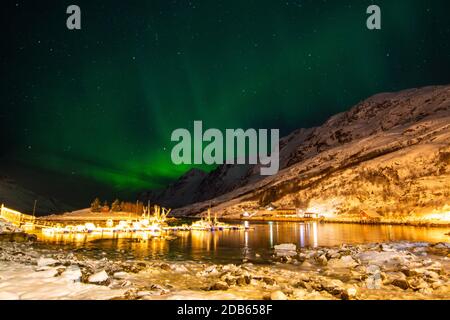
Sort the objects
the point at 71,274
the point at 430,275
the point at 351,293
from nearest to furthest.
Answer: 1. the point at 351,293
2. the point at 71,274
3. the point at 430,275

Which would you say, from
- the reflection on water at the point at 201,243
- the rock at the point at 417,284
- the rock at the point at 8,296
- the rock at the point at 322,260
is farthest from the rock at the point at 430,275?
the rock at the point at 8,296

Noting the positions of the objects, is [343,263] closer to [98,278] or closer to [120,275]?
[120,275]

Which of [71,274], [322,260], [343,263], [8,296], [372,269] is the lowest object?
[322,260]

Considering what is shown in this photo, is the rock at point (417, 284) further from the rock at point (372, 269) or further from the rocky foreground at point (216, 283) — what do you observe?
the rock at point (372, 269)

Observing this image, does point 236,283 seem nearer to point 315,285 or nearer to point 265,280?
point 265,280

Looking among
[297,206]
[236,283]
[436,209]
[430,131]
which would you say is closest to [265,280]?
[236,283]

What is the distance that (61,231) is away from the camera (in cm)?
7219

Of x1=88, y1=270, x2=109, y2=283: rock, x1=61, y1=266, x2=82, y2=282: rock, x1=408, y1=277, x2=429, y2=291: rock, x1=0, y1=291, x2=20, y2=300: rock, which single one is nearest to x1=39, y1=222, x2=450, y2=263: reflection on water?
x1=408, y1=277, x2=429, y2=291: rock

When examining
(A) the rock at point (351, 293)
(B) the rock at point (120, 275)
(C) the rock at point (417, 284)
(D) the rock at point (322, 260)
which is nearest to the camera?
(A) the rock at point (351, 293)

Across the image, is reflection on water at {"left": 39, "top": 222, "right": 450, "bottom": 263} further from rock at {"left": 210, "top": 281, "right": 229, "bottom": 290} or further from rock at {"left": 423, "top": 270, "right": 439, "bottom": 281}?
rock at {"left": 210, "top": 281, "right": 229, "bottom": 290}

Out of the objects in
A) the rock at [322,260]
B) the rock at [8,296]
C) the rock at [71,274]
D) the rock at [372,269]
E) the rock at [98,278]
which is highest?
the rock at [8,296]

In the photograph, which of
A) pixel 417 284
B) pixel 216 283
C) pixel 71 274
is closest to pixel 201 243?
pixel 71 274
